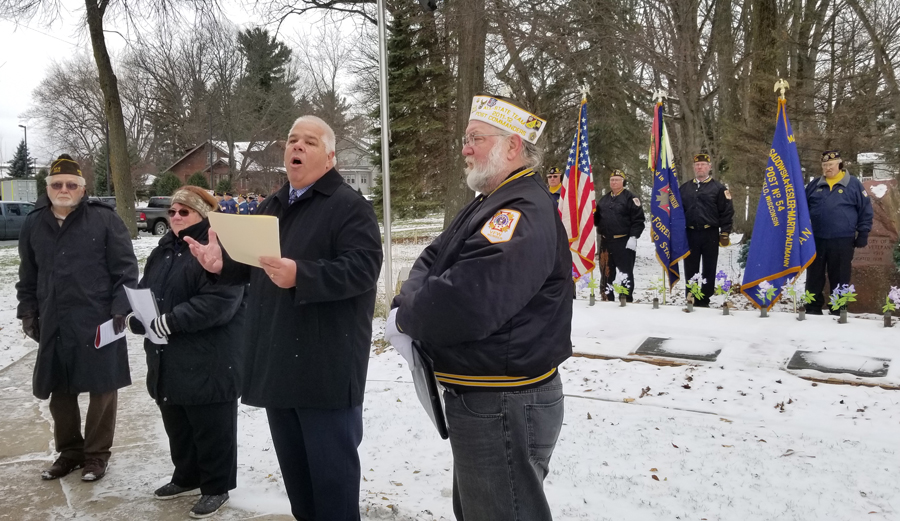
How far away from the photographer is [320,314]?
110 inches

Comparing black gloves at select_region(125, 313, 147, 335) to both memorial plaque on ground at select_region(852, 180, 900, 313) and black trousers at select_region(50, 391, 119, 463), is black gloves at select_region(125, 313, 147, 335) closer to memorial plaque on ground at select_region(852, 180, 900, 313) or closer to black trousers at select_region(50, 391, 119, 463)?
black trousers at select_region(50, 391, 119, 463)

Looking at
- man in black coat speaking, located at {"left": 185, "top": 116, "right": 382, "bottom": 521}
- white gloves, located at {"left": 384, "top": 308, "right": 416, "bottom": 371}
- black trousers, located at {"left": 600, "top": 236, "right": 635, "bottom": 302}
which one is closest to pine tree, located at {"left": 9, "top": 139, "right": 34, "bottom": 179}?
black trousers, located at {"left": 600, "top": 236, "right": 635, "bottom": 302}

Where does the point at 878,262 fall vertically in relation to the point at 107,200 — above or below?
below

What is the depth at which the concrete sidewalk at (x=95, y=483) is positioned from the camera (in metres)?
3.62

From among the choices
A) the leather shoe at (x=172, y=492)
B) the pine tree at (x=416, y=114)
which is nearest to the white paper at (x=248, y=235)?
the leather shoe at (x=172, y=492)

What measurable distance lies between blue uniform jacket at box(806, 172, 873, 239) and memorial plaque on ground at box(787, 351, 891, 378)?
2399 millimetres

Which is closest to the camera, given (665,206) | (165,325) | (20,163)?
(165,325)

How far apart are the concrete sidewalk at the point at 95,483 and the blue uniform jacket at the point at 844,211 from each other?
656 cm

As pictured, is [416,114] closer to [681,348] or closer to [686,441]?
[681,348]

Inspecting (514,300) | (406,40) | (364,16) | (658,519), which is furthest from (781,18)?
(514,300)

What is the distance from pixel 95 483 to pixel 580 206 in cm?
657

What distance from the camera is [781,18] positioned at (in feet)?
44.4

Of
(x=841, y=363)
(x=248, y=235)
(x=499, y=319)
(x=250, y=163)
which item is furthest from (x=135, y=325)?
(x=250, y=163)

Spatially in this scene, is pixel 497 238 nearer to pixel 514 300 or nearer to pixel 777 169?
pixel 514 300
